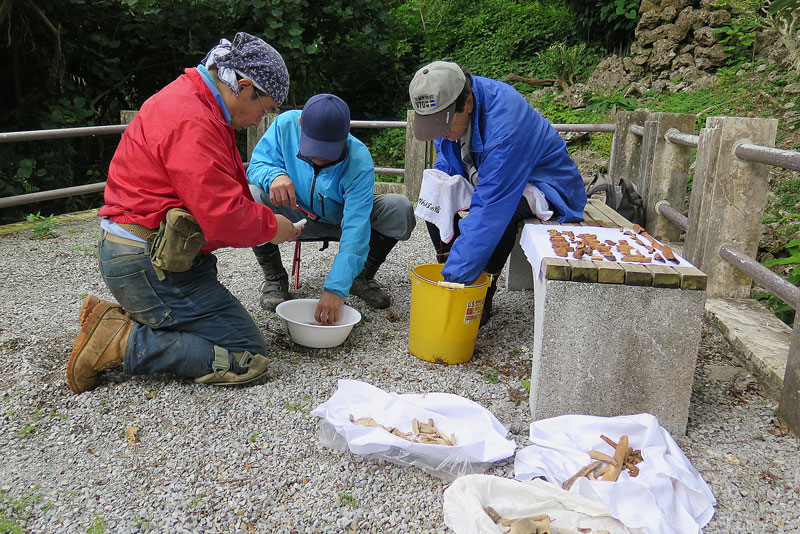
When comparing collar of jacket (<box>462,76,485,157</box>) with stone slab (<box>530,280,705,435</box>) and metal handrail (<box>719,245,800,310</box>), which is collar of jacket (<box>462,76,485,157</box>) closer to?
stone slab (<box>530,280,705,435</box>)

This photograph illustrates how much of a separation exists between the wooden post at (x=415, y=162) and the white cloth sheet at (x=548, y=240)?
12.4ft

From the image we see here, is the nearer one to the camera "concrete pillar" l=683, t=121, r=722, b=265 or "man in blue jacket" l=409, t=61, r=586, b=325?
"man in blue jacket" l=409, t=61, r=586, b=325

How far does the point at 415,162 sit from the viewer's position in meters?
6.73

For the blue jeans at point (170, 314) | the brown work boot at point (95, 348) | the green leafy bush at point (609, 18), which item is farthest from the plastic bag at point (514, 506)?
the green leafy bush at point (609, 18)

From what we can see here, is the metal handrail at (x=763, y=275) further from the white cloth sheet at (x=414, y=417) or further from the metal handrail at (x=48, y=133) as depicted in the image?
the metal handrail at (x=48, y=133)

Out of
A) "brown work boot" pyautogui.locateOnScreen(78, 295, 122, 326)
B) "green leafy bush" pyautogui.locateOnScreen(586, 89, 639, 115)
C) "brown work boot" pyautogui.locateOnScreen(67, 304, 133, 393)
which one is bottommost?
"brown work boot" pyautogui.locateOnScreen(67, 304, 133, 393)

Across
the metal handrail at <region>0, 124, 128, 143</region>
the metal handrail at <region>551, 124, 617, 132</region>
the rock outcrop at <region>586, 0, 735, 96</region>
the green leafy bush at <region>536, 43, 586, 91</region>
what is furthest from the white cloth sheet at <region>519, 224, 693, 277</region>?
the green leafy bush at <region>536, 43, 586, 91</region>

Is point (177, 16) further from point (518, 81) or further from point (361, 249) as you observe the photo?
point (361, 249)

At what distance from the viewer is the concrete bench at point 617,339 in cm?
226

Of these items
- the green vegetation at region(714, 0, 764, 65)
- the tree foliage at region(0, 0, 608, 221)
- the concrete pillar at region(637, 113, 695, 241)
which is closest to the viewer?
the concrete pillar at region(637, 113, 695, 241)

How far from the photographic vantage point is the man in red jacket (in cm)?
233

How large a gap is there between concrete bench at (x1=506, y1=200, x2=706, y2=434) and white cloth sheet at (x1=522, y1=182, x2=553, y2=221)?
2.64ft

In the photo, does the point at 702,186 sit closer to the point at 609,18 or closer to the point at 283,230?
the point at 283,230

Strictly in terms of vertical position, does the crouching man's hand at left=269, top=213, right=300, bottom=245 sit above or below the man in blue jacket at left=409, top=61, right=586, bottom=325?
below
